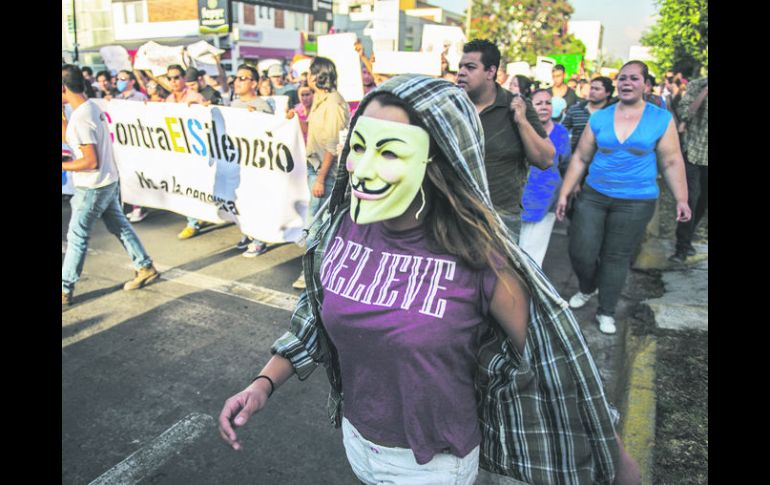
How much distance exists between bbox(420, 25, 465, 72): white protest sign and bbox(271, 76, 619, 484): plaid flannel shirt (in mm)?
8879

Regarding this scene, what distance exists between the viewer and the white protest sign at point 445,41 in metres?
10.1

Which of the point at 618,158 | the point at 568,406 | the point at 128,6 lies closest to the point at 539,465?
the point at 568,406

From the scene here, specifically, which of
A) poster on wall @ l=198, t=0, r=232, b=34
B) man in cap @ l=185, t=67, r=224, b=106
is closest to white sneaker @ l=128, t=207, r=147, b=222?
man in cap @ l=185, t=67, r=224, b=106

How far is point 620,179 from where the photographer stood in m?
4.31

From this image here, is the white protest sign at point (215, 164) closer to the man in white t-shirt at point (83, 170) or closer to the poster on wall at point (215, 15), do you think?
the man in white t-shirt at point (83, 170)

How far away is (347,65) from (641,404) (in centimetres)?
485

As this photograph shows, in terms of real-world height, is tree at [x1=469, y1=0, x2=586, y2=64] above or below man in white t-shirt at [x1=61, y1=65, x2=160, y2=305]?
above

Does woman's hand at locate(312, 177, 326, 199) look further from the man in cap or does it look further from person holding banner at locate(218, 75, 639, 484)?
person holding banner at locate(218, 75, 639, 484)

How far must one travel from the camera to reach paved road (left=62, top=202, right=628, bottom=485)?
3035 millimetres

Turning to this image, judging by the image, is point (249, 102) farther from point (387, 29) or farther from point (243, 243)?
point (387, 29)

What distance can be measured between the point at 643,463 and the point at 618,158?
2.31 metres


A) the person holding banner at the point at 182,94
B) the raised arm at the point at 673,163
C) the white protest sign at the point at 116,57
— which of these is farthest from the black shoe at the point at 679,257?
the white protest sign at the point at 116,57

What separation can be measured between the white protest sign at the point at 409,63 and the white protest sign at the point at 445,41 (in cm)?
114

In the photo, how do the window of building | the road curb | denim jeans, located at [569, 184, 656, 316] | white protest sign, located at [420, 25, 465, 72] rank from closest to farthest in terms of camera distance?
the road curb → denim jeans, located at [569, 184, 656, 316] → white protest sign, located at [420, 25, 465, 72] → the window of building
